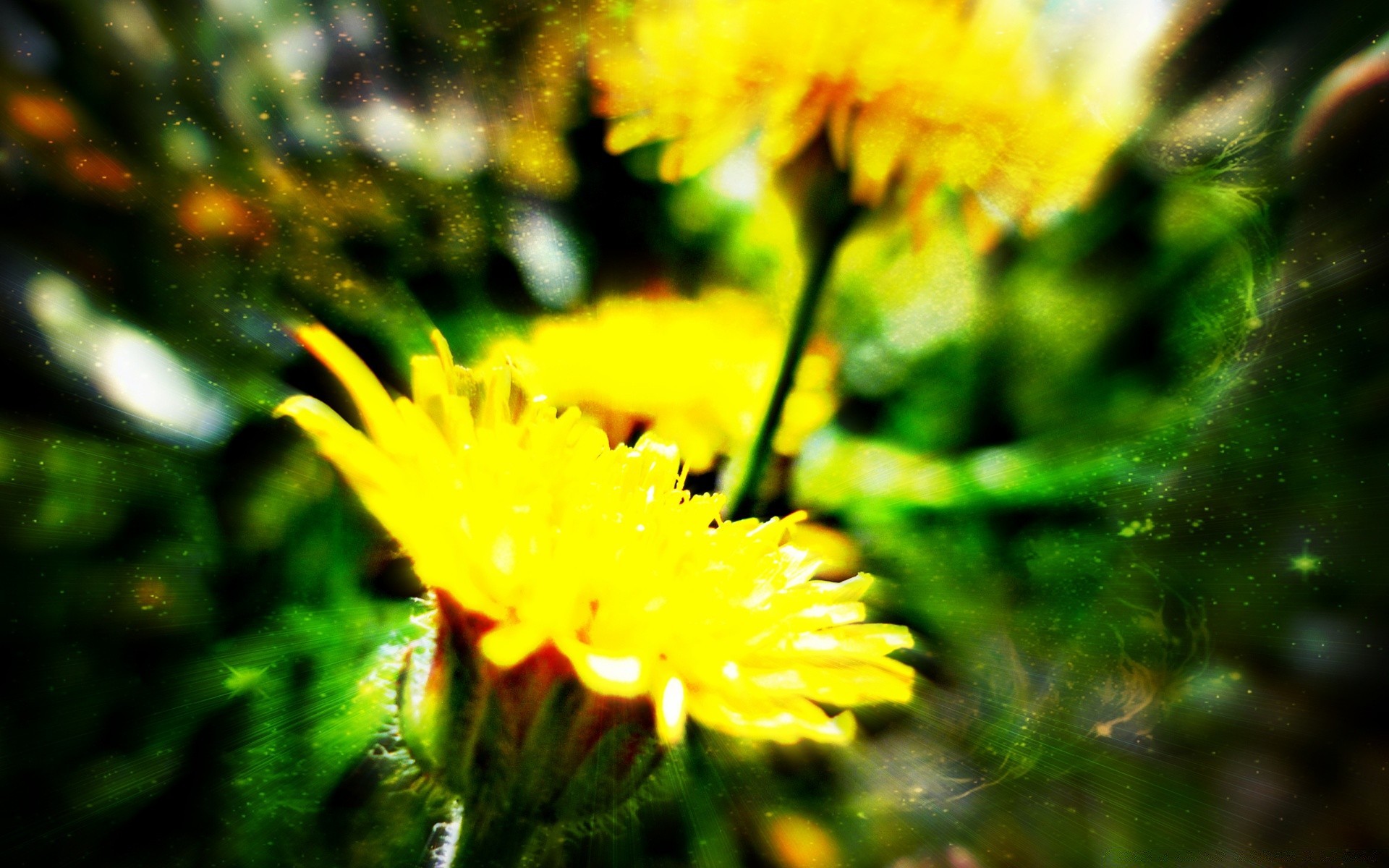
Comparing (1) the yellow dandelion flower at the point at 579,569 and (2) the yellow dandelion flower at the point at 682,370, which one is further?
(2) the yellow dandelion flower at the point at 682,370

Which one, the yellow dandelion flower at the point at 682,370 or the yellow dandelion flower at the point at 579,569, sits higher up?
the yellow dandelion flower at the point at 682,370

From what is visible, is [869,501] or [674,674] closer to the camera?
[674,674]

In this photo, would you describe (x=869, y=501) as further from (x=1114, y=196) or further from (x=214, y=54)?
(x=214, y=54)

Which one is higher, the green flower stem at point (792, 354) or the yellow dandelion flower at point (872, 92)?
the yellow dandelion flower at point (872, 92)

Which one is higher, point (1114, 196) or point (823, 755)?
point (1114, 196)

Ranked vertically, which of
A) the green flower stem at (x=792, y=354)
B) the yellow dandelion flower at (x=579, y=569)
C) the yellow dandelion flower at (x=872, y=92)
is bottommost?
the yellow dandelion flower at (x=579, y=569)

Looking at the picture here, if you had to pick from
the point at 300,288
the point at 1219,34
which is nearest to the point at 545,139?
the point at 300,288
